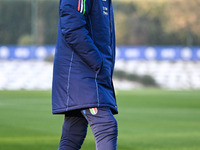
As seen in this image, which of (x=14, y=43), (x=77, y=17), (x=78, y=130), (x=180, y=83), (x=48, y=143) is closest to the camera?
(x=77, y=17)

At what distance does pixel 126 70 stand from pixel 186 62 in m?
4.70

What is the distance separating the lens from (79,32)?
391 centimetres

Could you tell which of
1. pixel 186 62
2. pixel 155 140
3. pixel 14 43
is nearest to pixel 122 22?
pixel 14 43

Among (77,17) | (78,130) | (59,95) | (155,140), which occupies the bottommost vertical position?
(155,140)

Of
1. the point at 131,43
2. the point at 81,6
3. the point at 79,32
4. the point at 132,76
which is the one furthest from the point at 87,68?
the point at 131,43

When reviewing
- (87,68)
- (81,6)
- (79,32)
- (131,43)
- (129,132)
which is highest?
(81,6)

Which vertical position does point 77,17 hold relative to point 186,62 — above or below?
above

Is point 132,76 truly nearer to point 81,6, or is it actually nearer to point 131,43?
point 131,43

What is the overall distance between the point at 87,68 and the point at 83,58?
0.29ft

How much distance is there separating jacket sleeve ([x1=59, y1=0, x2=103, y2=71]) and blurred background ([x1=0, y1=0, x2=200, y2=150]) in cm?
Answer: 344

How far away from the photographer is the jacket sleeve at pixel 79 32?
391 cm

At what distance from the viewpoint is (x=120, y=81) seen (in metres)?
38.0

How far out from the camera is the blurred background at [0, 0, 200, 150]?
8.92 metres

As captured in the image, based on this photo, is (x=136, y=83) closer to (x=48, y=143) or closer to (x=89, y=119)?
(x=48, y=143)
